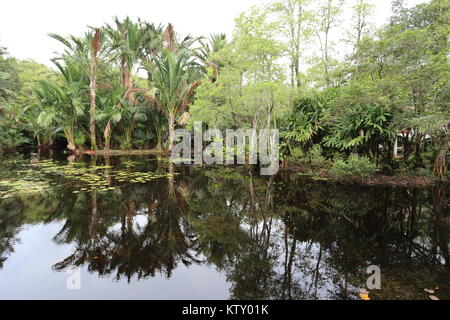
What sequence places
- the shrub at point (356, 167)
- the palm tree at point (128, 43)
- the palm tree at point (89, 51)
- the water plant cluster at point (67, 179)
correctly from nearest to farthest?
the water plant cluster at point (67, 179)
the shrub at point (356, 167)
the palm tree at point (89, 51)
the palm tree at point (128, 43)

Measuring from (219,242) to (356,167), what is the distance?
6059 mm

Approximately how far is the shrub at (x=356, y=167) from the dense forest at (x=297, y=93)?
0.15 feet

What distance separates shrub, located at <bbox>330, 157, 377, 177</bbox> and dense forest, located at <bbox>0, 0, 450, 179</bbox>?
0.04m

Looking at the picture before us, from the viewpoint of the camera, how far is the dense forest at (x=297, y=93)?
7109mm

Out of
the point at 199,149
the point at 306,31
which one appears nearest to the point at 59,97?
the point at 199,149

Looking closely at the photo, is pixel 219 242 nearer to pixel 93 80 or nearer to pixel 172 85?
pixel 172 85

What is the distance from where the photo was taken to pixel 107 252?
3332 millimetres

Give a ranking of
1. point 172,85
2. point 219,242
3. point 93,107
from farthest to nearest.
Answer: point 93,107, point 172,85, point 219,242

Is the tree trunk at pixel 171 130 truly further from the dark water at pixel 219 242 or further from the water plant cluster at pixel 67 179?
the dark water at pixel 219 242

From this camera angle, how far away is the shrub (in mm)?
7715

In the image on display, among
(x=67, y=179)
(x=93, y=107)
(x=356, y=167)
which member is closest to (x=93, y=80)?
→ (x=93, y=107)

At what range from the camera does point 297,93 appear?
1026cm

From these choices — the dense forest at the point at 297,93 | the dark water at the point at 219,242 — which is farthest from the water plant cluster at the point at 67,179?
the dense forest at the point at 297,93
